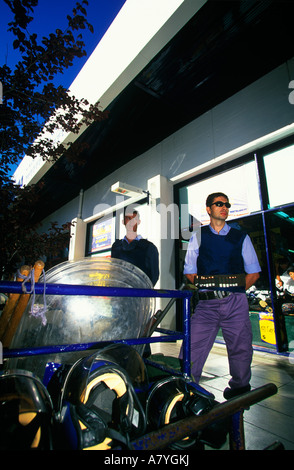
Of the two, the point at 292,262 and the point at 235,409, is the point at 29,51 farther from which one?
the point at 292,262

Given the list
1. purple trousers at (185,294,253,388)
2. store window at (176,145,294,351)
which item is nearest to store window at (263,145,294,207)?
store window at (176,145,294,351)

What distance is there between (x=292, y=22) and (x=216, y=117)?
1.72m

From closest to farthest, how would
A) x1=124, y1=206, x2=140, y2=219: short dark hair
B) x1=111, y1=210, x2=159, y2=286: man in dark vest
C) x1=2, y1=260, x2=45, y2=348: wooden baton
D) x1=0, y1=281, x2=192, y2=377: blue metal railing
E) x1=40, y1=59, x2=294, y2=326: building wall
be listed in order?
1. x1=0, y1=281, x2=192, y2=377: blue metal railing
2. x1=2, y1=260, x2=45, y2=348: wooden baton
3. x1=111, y1=210, x2=159, y2=286: man in dark vest
4. x1=124, y1=206, x2=140, y2=219: short dark hair
5. x1=40, y1=59, x2=294, y2=326: building wall

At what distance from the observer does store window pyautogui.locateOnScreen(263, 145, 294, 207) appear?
3643 millimetres

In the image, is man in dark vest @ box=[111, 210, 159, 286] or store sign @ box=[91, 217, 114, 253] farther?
store sign @ box=[91, 217, 114, 253]

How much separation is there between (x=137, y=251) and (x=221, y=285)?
1.29 meters

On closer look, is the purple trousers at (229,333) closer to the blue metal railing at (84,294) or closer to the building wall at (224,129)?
the blue metal railing at (84,294)

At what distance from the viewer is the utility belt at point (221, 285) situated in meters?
2.17

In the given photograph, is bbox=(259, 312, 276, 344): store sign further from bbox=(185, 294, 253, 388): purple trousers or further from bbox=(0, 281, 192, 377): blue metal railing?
bbox=(0, 281, 192, 377): blue metal railing

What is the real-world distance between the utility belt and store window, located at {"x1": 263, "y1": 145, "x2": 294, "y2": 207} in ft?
7.38

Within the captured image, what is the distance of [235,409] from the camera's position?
38.3 inches

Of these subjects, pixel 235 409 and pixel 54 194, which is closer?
pixel 235 409
